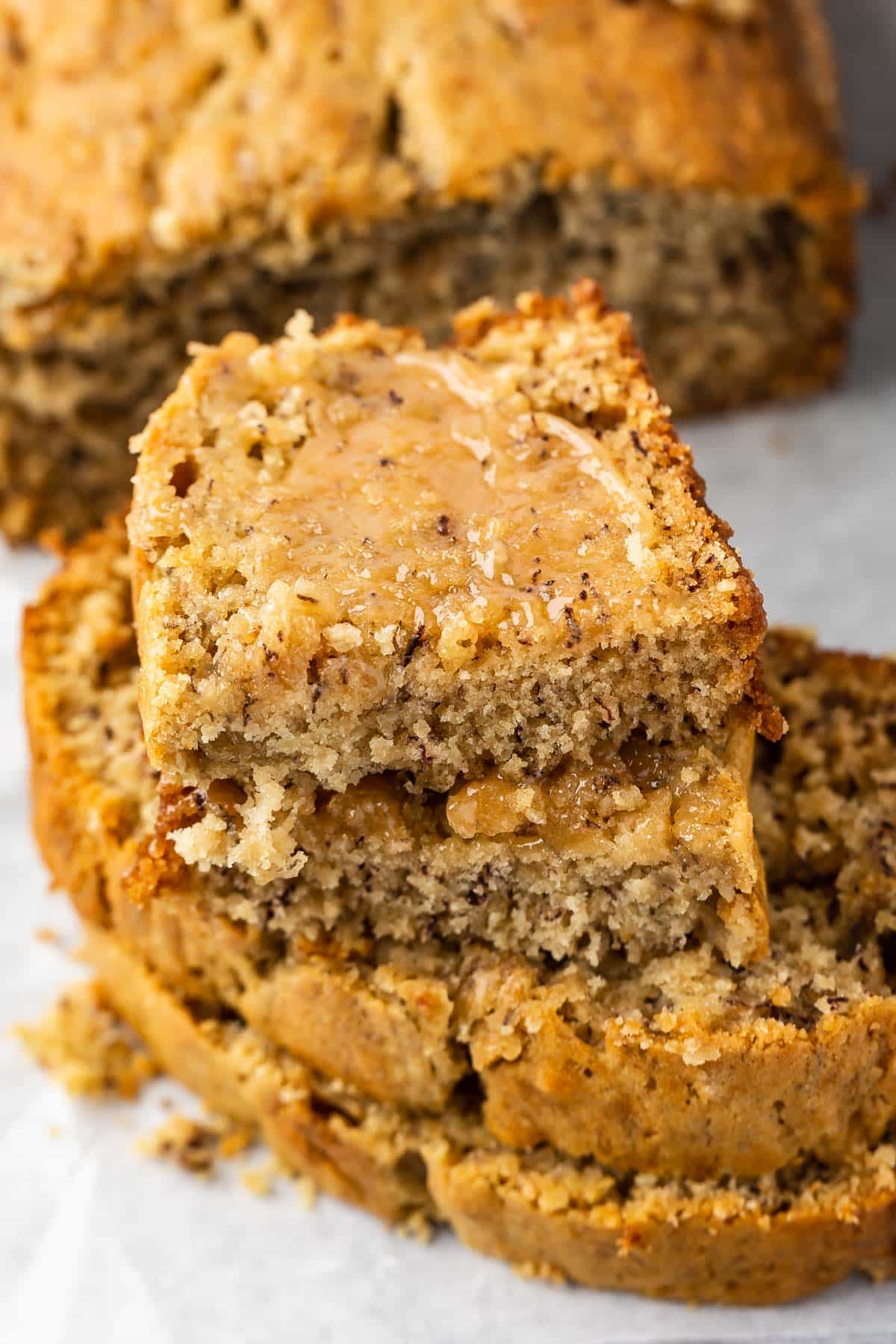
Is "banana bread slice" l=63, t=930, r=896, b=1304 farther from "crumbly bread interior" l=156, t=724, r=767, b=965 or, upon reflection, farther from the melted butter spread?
the melted butter spread

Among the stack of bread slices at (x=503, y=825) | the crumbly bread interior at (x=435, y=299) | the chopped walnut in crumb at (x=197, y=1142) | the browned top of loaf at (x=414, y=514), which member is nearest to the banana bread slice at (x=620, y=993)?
the stack of bread slices at (x=503, y=825)

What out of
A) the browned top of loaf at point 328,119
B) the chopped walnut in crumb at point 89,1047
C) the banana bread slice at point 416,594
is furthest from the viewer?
the browned top of loaf at point 328,119

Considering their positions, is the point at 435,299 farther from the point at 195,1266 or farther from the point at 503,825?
the point at 195,1266

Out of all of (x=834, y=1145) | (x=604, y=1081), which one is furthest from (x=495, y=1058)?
(x=834, y=1145)

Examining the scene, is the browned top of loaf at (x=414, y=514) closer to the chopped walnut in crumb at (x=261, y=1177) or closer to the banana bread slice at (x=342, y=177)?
the chopped walnut in crumb at (x=261, y=1177)

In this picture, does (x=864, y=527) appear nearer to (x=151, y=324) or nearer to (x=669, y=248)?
(x=669, y=248)

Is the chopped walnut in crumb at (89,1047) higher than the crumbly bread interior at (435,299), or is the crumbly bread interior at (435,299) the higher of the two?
the crumbly bread interior at (435,299)
